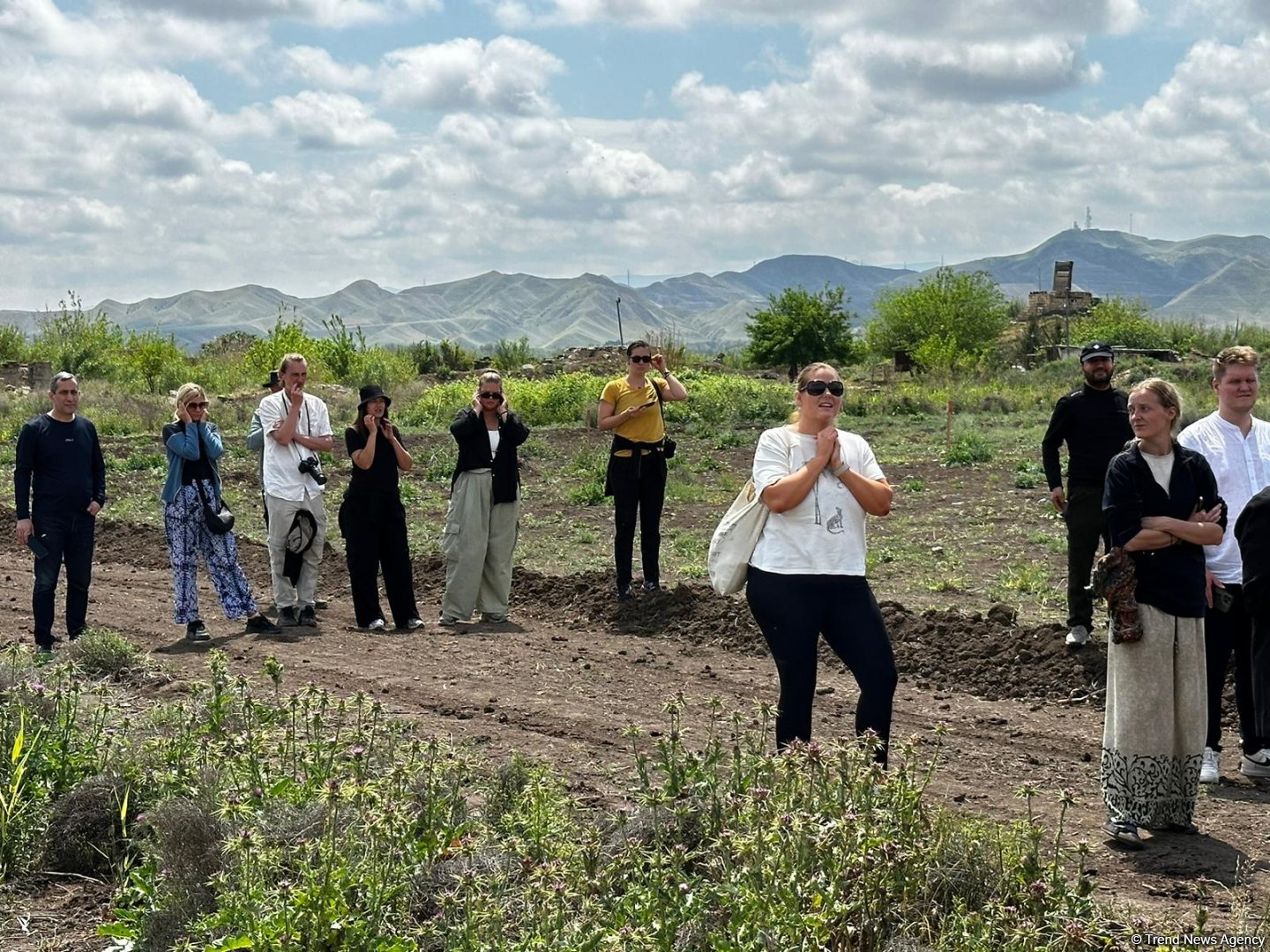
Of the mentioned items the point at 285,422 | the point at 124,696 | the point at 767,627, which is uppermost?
the point at 285,422

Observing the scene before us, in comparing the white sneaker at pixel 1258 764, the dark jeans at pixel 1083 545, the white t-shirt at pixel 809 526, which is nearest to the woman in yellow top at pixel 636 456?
the dark jeans at pixel 1083 545

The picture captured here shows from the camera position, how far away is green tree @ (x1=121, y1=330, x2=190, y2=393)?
3931 cm

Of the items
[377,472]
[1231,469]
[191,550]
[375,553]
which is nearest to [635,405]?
[377,472]

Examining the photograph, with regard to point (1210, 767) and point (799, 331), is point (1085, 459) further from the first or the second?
point (799, 331)

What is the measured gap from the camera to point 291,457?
10.5 metres

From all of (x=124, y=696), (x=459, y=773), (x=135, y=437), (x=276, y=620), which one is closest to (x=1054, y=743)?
(x=459, y=773)

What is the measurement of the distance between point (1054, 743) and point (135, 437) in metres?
22.7

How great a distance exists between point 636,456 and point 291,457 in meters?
2.52

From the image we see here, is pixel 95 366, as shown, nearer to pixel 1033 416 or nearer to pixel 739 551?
pixel 1033 416

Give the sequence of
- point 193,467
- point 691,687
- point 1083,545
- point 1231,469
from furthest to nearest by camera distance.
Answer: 1. point 193,467
2. point 1083,545
3. point 691,687
4. point 1231,469

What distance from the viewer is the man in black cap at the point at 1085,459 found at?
9078 millimetres

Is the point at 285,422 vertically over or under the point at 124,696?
over

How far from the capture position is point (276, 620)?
1105 cm

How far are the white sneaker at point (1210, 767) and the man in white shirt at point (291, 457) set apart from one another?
610cm
